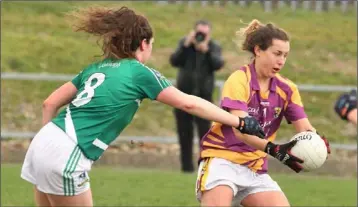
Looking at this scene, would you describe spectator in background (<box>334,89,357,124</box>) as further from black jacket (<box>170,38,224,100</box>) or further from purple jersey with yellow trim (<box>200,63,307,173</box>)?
black jacket (<box>170,38,224,100</box>)

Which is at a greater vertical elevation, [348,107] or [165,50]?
[348,107]

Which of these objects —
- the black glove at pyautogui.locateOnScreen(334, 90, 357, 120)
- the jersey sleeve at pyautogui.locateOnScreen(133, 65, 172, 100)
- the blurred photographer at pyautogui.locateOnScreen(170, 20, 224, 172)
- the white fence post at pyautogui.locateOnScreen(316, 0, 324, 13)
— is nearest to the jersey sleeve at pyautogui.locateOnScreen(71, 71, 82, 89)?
the jersey sleeve at pyautogui.locateOnScreen(133, 65, 172, 100)

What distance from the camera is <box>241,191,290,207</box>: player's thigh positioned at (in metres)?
5.87

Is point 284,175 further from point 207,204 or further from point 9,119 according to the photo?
point 207,204

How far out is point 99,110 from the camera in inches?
189

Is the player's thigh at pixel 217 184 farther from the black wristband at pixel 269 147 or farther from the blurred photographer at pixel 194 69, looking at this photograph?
the blurred photographer at pixel 194 69

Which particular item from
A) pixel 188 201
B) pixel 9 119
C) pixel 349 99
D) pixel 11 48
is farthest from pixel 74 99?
pixel 11 48

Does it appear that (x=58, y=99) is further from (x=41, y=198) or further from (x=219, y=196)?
(x=219, y=196)

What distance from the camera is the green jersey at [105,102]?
4.79 meters

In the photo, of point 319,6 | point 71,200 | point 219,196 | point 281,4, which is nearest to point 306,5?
point 319,6

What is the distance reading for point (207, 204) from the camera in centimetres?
580

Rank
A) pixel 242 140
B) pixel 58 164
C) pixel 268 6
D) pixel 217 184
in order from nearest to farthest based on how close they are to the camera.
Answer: pixel 58 164 < pixel 242 140 < pixel 217 184 < pixel 268 6

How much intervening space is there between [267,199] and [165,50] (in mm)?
10917

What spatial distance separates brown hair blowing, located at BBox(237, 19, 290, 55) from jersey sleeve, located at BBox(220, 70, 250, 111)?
0.91ft
